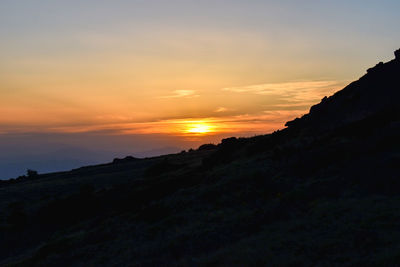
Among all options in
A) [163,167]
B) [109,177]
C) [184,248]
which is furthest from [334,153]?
[109,177]

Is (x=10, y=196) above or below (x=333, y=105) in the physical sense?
below

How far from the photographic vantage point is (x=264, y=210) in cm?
2466

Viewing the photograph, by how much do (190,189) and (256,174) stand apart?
568 cm

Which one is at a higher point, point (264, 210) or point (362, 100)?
point (362, 100)

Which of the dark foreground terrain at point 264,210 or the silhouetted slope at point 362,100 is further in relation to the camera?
the silhouetted slope at point 362,100

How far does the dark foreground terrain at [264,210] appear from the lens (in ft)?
61.1

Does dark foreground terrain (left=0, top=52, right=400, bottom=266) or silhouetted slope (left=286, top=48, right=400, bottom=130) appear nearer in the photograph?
dark foreground terrain (left=0, top=52, right=400, bottom=266)

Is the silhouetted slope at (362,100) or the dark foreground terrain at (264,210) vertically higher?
the silhouetted slope at (362,100)

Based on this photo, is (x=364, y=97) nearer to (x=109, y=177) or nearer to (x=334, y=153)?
(x=334, y=153)

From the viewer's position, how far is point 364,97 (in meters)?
46.8

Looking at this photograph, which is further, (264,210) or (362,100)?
(362,100)

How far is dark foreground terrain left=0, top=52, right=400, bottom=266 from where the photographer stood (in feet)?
61.1

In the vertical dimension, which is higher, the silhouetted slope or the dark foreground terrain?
the silhouetted slope

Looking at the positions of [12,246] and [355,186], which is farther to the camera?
[12,246]
